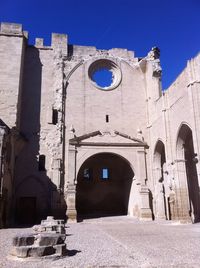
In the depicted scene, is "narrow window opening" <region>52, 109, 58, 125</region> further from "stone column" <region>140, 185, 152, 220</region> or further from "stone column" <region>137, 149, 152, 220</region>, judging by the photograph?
"stone column" <region>140, 185, 152, 220</region>

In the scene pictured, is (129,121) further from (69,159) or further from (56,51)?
(56,51)

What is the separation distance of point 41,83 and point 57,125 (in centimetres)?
356

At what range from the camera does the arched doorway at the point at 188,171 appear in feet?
49.8

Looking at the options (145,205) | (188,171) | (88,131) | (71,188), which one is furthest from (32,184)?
(188,171)

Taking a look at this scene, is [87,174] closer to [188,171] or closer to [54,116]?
[54,116]

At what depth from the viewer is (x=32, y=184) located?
17.7 metres

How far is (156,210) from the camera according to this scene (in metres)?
18.1

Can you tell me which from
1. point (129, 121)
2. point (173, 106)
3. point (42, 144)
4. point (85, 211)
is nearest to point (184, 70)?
point (173, 106)

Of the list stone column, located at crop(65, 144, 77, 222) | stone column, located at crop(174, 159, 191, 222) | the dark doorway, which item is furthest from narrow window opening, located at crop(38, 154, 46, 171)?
stone column, located at crop(174, 159, 191, 222)

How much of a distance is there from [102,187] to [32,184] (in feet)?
23.2

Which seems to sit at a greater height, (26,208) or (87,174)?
(87,174)

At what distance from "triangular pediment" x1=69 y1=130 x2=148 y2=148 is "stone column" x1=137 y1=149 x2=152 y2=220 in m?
0.76

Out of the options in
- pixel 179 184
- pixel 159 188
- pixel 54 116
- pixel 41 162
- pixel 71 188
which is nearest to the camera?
pixel 179 184

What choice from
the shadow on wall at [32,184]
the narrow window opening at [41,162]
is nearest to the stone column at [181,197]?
the shadow on wall at [32,184]
